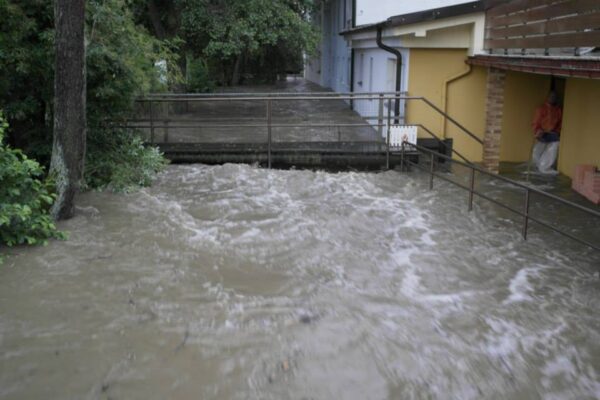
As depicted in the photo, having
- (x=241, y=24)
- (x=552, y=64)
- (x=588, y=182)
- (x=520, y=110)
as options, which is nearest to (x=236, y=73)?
(x=241, y=24)

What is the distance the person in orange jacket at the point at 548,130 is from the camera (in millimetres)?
12555

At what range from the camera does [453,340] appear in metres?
5.14

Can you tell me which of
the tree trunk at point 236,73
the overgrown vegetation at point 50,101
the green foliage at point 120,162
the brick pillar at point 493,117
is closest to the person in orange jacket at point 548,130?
the brick pillar at point 493,117

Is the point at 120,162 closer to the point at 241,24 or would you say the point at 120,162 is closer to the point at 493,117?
the point at 241,24

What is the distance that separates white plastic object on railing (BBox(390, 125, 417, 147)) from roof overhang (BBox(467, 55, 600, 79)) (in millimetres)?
1869

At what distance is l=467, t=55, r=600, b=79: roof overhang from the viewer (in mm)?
7473

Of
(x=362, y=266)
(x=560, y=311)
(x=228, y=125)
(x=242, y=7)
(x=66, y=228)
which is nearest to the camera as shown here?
(x=560, y=311)

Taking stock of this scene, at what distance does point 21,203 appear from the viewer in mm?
7020

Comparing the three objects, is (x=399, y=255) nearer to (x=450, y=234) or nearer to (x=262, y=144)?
(x=450, y=234)

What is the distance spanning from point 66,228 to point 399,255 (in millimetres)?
4081

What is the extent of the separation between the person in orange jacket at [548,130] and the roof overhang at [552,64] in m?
1.69

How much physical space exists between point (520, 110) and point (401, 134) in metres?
2.97

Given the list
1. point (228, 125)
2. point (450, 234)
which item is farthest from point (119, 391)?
point (228, 125)

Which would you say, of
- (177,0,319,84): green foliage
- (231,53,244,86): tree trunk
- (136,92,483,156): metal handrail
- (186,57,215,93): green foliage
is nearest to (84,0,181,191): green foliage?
(136,92,483,156): metal handrail
